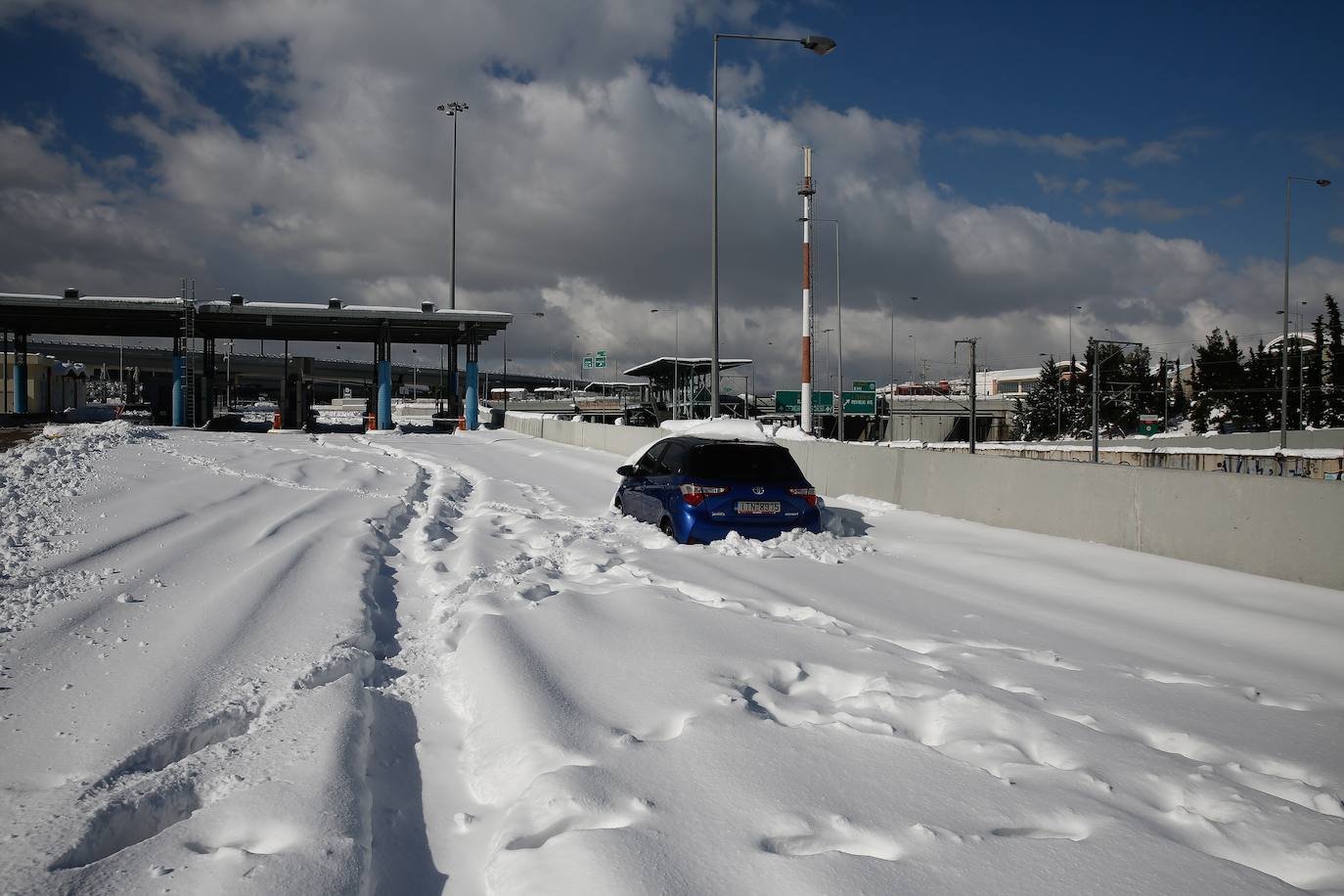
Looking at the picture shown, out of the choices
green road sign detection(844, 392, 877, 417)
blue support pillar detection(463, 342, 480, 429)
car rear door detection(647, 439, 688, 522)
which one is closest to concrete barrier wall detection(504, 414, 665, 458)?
blue support pillar detection(463, 342, 480, 429)

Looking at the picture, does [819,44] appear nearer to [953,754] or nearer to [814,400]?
[953,754]

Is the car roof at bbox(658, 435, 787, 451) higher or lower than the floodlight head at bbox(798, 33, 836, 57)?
lower

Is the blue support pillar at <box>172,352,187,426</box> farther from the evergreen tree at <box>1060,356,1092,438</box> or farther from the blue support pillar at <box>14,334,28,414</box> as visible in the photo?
the evergreen tree at <box>1060,356,1092,438</box>

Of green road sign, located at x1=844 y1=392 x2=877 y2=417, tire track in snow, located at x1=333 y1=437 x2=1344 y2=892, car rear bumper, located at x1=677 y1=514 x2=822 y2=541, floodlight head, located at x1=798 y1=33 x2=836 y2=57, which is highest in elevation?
floodlight head, located at x1=798 y1=33 x2=836 y2=57

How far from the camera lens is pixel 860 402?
50250mm

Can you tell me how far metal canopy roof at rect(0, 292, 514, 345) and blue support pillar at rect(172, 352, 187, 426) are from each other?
282 centimetres

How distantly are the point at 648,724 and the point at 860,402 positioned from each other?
1867 inches

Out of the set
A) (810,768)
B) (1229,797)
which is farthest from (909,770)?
(1229,797)

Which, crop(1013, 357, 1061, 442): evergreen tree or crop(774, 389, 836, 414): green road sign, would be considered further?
crop(1013, 357, 1061, 442): evergreen tree

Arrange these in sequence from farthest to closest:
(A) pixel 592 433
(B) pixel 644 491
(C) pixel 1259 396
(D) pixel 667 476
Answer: (C) pixel 1259 396
(A) pixel 592 433
(B) pixel 644 491
(D) pixel 667 476

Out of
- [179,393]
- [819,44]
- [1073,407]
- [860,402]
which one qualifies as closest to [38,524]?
[819,44]

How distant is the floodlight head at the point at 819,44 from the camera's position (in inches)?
829

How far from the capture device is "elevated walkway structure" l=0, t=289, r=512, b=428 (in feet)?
157

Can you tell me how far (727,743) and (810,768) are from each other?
441 millimetres
